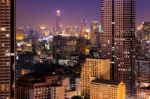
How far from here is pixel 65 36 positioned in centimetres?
2344

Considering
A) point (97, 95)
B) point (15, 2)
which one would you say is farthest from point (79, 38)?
point (15, 2)

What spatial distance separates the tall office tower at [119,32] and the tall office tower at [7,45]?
6274 millimetres

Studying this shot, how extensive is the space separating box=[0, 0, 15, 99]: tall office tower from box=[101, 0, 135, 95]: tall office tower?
6274 mm

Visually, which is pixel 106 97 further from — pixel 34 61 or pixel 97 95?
pixel 34 61

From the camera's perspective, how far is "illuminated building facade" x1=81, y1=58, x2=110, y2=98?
13.8 metres

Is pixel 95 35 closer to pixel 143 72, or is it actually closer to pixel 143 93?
pixel 143 72

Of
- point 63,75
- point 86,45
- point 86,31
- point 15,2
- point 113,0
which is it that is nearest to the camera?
point 15,2

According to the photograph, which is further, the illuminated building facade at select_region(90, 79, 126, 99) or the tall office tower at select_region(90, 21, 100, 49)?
the tall office tower at select_region(90, 21, 100, 49)

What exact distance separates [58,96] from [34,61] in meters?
5.59

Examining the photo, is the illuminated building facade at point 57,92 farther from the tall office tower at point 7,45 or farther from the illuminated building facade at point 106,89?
the tall office tower at point 7,45

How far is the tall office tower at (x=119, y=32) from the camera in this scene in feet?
52.6

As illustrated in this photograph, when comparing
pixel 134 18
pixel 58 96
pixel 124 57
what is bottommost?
pixel 58 96

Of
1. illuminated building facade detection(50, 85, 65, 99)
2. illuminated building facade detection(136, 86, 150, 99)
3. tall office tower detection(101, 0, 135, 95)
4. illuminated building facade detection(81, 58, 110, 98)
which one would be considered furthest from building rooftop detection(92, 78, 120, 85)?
tall office tower detection(101, 0, 135, 95)

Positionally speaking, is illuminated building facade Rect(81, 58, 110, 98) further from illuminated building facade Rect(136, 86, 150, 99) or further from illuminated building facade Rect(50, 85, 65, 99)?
illuminated building facade Rect(136, 86, 150, 99)
